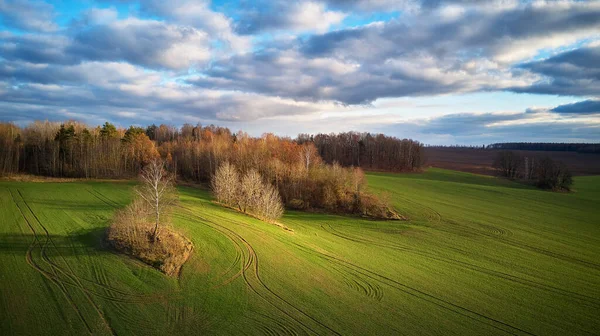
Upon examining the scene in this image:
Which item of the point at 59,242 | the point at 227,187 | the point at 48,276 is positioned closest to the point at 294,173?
the point at 227,187

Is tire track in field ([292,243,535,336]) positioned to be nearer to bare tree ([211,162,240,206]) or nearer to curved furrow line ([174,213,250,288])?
curved furrow line ([174,213,250,288])

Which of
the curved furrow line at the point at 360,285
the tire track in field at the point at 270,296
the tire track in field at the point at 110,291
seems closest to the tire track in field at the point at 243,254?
the tire track in field at the point at 270,296

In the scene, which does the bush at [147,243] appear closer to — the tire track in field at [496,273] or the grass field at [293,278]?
the grass field at [293,278]

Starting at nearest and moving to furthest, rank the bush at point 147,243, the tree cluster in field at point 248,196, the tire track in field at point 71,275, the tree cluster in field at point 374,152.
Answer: the tire track in field at point 71,275 < the bush at point 147,243 < the tree cluster in field at point 248,196 < the tree cluster in field at point 374,152

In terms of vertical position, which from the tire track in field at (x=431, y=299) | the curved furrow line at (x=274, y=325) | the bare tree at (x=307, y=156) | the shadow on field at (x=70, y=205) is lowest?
the tire track in field at (x=431, y=299)

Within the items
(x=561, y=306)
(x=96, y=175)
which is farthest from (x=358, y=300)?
(x=96, y=175)

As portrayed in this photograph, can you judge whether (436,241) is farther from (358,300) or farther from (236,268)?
(236,268)

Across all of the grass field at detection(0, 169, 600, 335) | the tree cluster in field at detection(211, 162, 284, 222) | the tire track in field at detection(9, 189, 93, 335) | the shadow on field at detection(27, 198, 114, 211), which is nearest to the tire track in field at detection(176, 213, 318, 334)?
the grass field at detection(0, 169, 600, 335)
